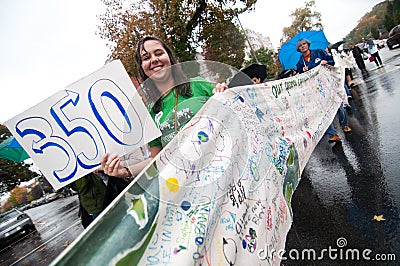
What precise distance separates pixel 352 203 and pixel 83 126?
2.72m

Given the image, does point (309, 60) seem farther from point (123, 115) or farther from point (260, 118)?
point (123, 115)

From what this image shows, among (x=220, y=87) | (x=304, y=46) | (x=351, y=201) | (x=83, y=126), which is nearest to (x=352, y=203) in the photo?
(x=351, y=201)

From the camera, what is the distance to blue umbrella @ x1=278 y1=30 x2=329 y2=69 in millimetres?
6395

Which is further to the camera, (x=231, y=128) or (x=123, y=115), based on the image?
(x=231, y=128)

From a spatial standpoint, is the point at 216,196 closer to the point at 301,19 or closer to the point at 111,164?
the point at 111,164

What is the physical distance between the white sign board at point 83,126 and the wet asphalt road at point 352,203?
187 cm

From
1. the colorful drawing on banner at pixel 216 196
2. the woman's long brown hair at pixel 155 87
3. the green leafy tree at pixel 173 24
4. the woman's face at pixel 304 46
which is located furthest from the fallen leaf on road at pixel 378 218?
the green leafy tree at pixel 173 24

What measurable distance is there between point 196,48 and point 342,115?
9.75 metres

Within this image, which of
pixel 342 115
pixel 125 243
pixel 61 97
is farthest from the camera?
pixel 342 115

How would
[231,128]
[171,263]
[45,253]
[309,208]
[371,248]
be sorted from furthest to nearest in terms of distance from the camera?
1. [45,253]
2. [309,208]
3. [371,248]
4. [231,128]
5. [171,263]

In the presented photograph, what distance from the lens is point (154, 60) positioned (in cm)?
180

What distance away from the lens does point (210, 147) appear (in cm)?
148

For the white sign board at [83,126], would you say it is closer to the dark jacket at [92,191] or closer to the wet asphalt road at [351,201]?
the dark jacket at [92,191]

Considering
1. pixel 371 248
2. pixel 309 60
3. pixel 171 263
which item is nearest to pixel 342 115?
pixel 309 60
